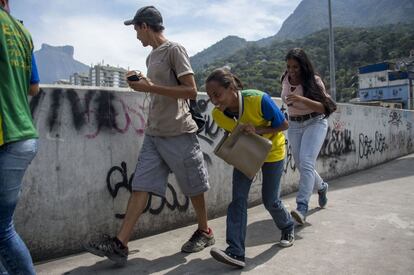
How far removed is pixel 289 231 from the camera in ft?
11.4

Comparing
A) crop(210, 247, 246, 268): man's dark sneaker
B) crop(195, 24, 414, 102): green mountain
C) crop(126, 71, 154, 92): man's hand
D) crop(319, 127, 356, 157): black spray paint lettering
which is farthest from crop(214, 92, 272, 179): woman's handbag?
crop(195, 24, 414, 102): green mountain

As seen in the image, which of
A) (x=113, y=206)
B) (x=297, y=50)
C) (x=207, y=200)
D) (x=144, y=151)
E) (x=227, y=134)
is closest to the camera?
(x=227, y=134)

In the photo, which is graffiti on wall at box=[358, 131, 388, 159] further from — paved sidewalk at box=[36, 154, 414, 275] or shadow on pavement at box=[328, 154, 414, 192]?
paved sidewalk at box=[36, 154, 414, 275]

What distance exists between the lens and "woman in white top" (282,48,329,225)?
157 inches

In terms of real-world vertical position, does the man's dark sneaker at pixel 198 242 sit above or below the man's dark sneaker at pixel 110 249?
below

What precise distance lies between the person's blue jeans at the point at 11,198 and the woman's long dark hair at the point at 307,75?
2.75 m

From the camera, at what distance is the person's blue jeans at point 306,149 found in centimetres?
401

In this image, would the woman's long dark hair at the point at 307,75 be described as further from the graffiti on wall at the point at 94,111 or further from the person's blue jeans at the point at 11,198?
the person's blue jeans at the point at 11,198

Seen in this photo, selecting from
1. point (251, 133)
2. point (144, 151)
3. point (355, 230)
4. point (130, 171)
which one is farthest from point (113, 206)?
point (355, 230)

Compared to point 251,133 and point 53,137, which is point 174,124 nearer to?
point 251,133

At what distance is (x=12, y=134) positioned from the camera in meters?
2.00

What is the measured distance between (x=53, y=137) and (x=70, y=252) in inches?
38.5

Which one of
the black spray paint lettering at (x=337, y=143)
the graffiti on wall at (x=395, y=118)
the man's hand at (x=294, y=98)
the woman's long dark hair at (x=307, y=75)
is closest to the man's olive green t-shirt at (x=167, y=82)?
the man's hand at (x=294, y=98)

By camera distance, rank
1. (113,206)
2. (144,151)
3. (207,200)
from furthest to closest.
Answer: (207,200), (113,206), (144,151)
